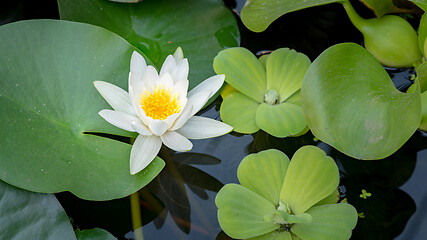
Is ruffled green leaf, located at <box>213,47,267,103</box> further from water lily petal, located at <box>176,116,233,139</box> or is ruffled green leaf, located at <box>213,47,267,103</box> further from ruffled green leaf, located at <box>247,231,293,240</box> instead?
ruffled green leaf, located at <box>247,231,293,240</box>

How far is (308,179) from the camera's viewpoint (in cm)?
121

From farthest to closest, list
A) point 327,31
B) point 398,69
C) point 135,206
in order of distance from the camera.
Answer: point 327,31 → point 398,69 → point 135,206

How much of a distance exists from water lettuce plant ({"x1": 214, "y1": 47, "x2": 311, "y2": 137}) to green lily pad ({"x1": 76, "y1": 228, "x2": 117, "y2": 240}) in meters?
0.54

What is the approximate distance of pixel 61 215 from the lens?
117cm

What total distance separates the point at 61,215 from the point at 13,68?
49 centimetres

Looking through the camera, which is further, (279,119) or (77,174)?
(279,119)

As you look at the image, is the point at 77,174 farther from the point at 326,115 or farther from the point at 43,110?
the point at 326,115

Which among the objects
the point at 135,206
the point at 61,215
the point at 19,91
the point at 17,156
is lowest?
the point at 135,206

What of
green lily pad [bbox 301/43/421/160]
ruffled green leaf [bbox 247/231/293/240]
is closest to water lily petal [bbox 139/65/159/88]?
green lily pad [bbox 301/43/421/160]

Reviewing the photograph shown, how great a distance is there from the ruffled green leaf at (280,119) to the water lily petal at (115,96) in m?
0.44

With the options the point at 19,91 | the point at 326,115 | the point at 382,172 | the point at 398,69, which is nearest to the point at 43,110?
the point at 19,91

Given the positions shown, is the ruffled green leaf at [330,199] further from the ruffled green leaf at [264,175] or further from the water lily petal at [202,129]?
the water lily petal at [202,129]

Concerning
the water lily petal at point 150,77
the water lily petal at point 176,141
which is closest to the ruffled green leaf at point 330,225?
the water lily petal at point 176,141

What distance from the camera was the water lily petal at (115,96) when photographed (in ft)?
4.11
